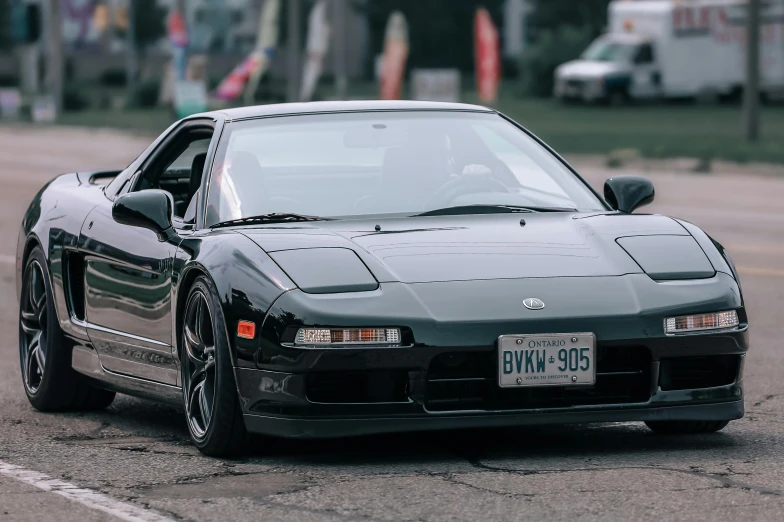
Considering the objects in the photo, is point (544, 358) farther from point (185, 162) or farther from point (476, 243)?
point (185, 162)

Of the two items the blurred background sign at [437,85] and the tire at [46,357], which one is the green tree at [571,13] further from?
the tire at [46,357]

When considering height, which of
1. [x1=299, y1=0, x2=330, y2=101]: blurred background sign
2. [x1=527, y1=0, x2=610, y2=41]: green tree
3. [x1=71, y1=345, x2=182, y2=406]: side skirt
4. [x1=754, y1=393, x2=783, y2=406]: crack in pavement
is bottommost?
[x1=527, y1=0, x2=610, y2=41]: green tree

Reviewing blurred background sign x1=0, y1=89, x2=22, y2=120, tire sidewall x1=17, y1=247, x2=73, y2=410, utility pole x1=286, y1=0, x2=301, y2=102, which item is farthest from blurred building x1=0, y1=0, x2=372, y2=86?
tire sidewall x1=17, y1=247, x2=73, y2=410

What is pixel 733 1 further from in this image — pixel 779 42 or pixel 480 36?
pixel 480 36

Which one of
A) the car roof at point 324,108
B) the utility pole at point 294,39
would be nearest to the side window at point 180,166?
the car roof at point 324,108

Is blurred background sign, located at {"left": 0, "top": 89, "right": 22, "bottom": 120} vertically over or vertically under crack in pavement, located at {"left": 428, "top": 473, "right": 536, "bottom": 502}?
under

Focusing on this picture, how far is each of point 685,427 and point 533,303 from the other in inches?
38.3

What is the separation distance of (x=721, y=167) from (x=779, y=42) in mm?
26625

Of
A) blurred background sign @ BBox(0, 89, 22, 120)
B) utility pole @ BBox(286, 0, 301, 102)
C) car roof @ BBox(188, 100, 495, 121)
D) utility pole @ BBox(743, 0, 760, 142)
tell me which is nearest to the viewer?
car roof @ BBox(188, 100, 495, 121)

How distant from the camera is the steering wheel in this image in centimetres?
691

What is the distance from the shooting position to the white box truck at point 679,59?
52.1 m

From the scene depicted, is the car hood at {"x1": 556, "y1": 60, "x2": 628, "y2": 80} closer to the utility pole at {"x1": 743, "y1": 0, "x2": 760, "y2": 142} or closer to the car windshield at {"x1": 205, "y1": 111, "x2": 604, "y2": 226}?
the utility pole at {"x1": 743, "y1": 0, "x2": 760, "y2": 142}

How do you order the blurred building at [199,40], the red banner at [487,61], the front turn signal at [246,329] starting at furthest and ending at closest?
the blurred building at [199,40], the red banner at [487,61], the front turn signal at [246,329]

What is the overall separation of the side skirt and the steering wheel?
119 centimetres
